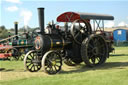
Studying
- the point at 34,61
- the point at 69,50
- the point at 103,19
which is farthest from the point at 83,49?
the point at 103,19

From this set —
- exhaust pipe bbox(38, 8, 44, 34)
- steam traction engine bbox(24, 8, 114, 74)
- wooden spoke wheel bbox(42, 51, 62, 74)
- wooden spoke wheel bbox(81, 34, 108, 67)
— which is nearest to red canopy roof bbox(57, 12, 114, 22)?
steam traction engine bbox(24, 8, 114, 74)

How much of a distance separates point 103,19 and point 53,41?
3709mm

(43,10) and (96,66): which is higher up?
(43,10)

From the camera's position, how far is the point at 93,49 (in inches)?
337

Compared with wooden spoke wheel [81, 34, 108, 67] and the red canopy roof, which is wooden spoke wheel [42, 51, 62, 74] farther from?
the red canopy roof

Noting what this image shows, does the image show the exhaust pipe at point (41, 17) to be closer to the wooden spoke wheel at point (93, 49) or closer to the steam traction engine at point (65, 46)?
the steam traction engine at point (65, 46)

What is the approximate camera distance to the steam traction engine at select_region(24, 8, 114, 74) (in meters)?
7.50

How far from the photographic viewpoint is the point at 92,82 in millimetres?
5195

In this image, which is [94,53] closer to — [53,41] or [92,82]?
[53,41]

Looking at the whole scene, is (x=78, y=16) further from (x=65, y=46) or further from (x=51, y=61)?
(x=51, y=61)

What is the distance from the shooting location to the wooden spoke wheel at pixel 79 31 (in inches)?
332

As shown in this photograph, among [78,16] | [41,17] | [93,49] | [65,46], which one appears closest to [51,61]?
[65,46]

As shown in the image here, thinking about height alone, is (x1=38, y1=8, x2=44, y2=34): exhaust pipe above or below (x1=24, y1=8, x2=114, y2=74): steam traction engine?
above

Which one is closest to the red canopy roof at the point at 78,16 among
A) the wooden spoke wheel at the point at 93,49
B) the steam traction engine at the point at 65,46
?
the steam traction engine at the point at 65,46
